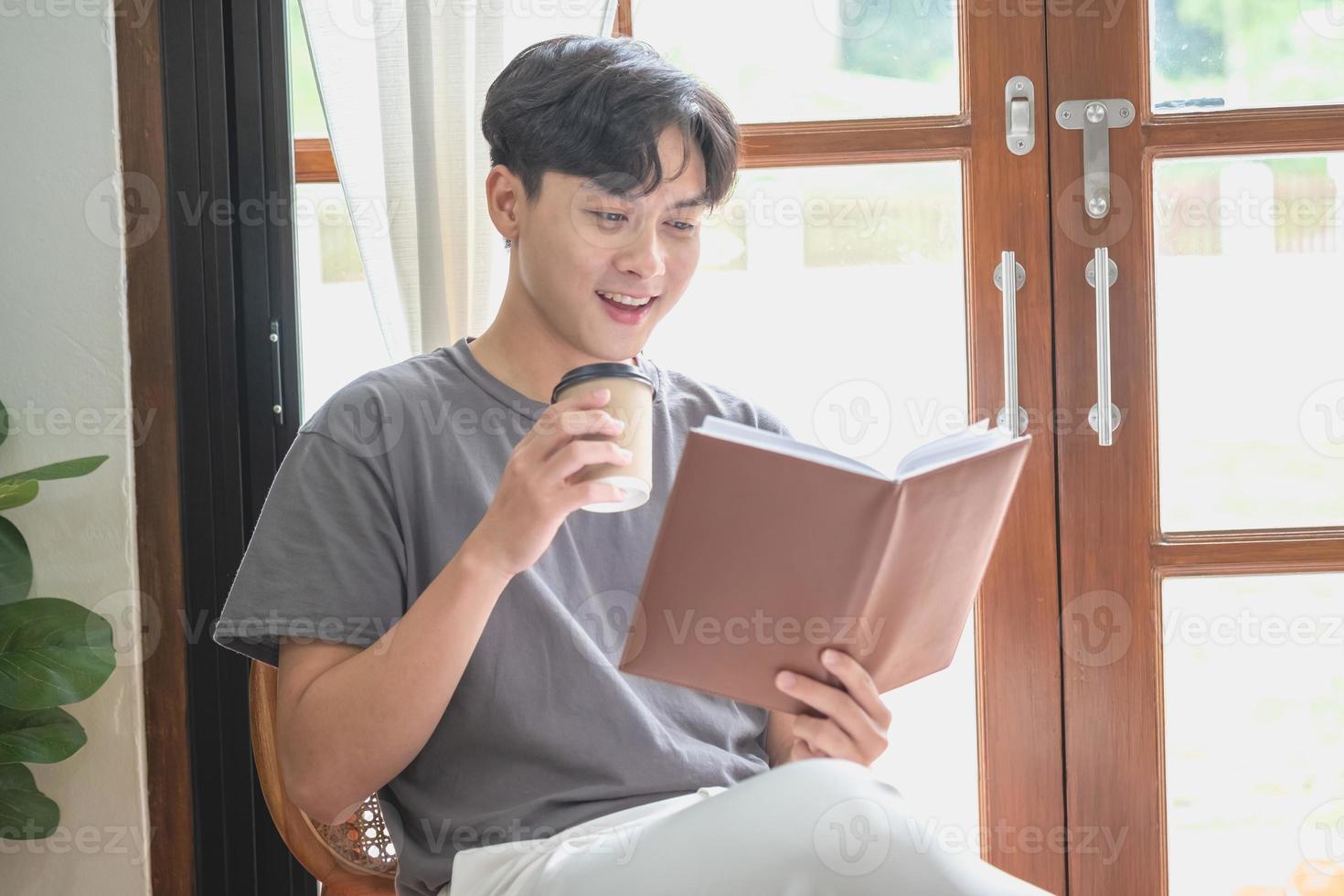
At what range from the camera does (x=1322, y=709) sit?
6.28 feet

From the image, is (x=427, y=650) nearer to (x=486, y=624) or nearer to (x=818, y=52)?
(x=486, y=624)

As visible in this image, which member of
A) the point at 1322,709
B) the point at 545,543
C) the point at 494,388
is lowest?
the point at 1322,709

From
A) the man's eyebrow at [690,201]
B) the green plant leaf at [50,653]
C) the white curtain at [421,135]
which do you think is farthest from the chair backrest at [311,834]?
the man's eyebrow at [690,201]

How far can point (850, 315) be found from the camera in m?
1.88

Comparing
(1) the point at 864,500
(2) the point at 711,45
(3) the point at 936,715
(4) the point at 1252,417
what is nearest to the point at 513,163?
(1) the point at 864,500

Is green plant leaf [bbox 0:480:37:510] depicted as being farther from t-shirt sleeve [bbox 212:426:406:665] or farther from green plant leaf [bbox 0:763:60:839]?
t-shirt sleeve [bbox 212:426:406:665]

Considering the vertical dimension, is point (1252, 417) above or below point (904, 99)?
below

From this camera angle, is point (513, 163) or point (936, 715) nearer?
point (513, 163)

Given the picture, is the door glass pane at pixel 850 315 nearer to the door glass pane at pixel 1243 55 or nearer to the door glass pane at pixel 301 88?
the door glass pane at pixel 1243 55

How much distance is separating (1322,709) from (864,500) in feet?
4.68

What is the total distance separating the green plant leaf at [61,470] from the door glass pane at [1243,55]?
5.50 feet

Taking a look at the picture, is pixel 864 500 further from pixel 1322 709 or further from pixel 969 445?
pixel 1322 709

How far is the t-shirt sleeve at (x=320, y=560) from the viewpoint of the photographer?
1.07 metres

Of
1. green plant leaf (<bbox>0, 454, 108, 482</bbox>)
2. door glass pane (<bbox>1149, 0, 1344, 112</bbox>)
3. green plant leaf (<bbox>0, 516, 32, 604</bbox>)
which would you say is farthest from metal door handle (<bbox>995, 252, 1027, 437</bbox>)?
green plant leaf (<bbox>0, 516, 32, 604</bbox>)
